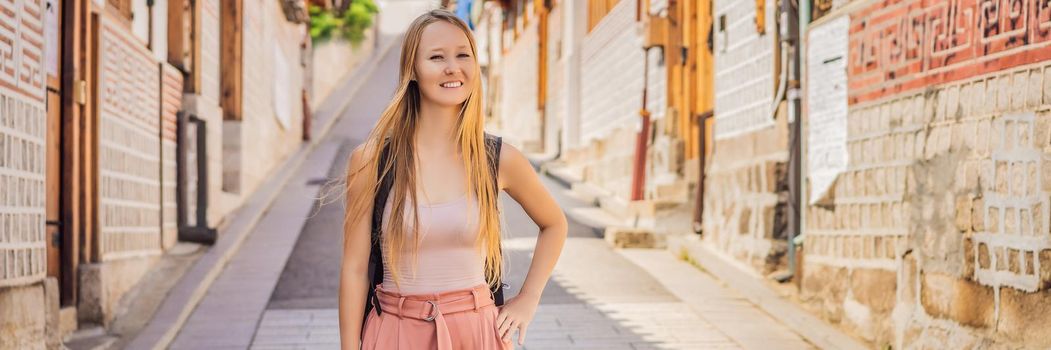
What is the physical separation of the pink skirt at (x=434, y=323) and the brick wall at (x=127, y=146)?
17.8 feet

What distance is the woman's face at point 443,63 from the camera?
8.38ft

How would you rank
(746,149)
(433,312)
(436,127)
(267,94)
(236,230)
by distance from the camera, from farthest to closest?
(267,94)
(236,230)
(746,149)
(436,127)
(433,312)

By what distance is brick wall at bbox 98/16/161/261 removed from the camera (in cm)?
759

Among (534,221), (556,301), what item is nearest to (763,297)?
(556,301)

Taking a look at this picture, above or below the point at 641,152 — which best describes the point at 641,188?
below

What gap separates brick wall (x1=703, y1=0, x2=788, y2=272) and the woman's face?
616cm

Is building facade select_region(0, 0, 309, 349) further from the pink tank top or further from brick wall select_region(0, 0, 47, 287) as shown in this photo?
the pink tank top

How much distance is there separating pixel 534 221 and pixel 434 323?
0.36m

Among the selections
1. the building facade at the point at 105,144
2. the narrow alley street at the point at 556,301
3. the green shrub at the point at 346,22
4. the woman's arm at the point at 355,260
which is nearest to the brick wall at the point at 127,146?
the building facade at the point at 105,144

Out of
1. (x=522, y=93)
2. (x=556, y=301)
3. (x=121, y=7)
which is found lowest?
(x=556, y=301)

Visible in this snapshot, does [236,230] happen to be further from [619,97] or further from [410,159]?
[410,159]

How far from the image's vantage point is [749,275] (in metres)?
8.88

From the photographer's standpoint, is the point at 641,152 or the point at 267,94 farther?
the point at 267,94

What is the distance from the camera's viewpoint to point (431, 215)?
2.53 m
